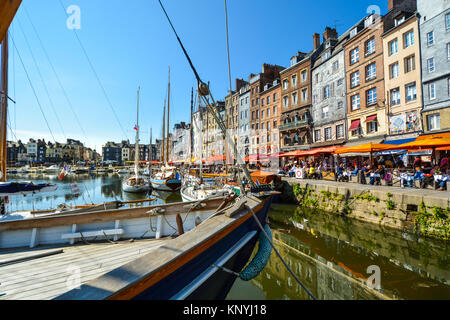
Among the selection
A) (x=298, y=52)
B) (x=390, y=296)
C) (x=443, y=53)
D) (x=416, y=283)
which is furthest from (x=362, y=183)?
(x=298, y=52)

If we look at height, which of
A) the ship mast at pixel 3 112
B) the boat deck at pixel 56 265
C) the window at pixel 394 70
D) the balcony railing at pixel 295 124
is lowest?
the boat deck at pixel 56 265

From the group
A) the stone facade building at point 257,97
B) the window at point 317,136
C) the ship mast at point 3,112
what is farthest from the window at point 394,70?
the ship mast at point 3,112

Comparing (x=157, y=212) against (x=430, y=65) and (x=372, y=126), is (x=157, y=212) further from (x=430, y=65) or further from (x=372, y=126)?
(x=372, y=126)

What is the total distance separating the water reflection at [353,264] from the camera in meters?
5.53

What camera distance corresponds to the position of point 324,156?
25.8 meters

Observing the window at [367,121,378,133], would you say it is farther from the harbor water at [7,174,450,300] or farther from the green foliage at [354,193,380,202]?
the harbor water at [7,174,450,300]

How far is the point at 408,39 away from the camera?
63.5 ft

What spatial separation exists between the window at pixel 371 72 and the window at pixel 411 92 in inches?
149

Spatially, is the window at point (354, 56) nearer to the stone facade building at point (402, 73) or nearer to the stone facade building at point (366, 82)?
the stone facade building at point (366, 82)

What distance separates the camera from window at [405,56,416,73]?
1883cm

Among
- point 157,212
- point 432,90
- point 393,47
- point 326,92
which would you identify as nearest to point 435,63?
point 432,90

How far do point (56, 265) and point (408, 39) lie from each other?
28.0m
